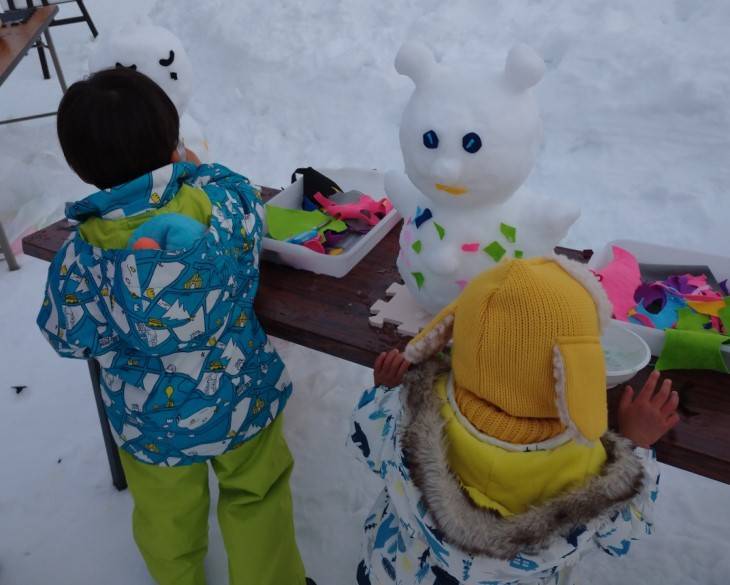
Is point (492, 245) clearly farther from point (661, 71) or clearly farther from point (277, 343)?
point (661, 71)

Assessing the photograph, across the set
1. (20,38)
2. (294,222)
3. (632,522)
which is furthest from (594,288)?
(20,38)

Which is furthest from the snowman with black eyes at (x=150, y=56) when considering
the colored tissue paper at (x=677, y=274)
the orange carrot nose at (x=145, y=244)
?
the colored tissue paper at (x=677, y=274)

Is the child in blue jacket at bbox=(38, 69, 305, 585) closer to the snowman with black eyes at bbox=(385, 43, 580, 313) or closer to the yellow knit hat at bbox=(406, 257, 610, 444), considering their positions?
the snowman with black eyes at bbox=(385, 43, 580, 313)

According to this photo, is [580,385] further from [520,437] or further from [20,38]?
[20,38]

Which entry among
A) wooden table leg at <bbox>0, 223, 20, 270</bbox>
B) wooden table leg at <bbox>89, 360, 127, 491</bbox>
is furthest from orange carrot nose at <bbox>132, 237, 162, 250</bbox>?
wooden table leg at <bbox>0, 223, 20, 270</bbox>

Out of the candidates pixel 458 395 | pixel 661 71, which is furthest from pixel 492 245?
pixel 661 71

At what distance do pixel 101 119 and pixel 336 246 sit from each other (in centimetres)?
63

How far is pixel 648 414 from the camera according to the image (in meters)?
0.99

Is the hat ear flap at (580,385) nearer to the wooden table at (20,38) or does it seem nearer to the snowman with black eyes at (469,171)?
the snowman with black eyes at (469,171)

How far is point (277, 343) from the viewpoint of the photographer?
7.77ft

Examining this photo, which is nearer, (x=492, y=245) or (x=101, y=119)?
(x=101, y=119)

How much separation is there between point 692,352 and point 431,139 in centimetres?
57

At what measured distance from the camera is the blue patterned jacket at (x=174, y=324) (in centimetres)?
108

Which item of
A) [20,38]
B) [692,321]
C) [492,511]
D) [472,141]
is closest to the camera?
[492,511]
